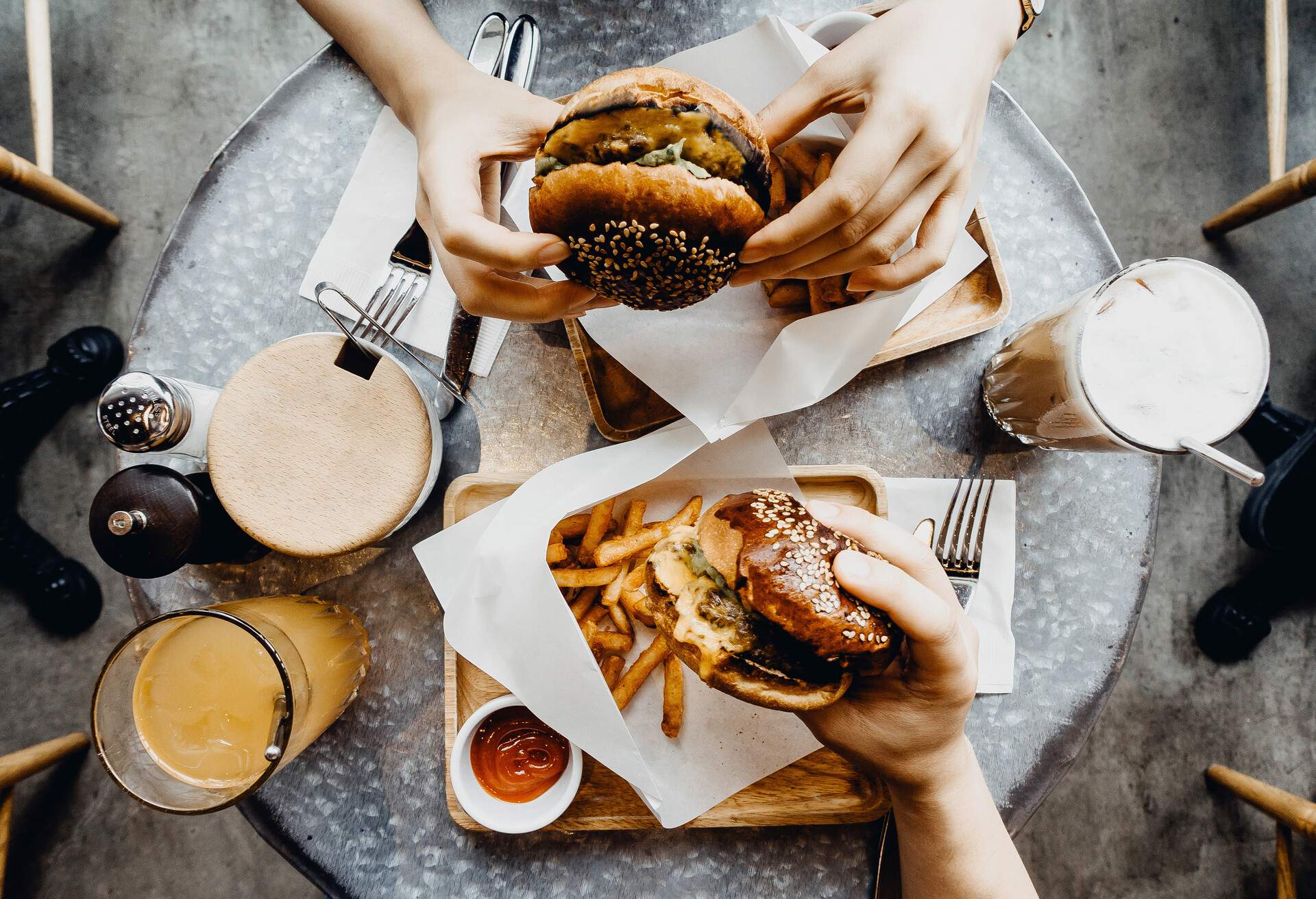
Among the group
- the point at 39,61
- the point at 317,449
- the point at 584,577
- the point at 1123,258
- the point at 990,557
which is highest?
the point at 39,61

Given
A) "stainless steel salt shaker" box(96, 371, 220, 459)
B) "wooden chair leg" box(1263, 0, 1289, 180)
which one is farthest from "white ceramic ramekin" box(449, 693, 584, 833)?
"wooden chair leg" box(1263, 0, 1289, 180)

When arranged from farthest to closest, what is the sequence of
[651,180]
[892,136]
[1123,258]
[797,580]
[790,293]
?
[1123,258] → [790,293] → [797,580] → [892,136] → [651,180]

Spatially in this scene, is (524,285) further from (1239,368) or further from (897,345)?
(1239,368)

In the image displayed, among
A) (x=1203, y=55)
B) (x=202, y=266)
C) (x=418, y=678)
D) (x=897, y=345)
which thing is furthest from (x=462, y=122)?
(x=1203, y=55)

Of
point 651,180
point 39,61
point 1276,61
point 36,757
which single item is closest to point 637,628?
point 651,180

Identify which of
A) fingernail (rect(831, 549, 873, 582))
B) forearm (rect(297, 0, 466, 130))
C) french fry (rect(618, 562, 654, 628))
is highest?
forearm (rect(297, 0, 466, 130))

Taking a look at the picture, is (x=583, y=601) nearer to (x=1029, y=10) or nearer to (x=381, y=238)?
(x=381, y=238)

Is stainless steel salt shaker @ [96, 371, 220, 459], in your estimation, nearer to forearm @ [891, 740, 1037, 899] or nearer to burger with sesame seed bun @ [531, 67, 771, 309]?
burger with sesame seed bun @ [531, 67, 771, 309]
